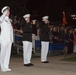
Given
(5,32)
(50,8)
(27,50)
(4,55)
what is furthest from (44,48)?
(50,8)

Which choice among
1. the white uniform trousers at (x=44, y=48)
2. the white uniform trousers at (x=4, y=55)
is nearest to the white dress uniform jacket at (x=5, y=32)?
the white uniform trousers at (x=4, y=55)

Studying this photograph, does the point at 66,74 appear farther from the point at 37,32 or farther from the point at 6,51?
the point at 37,32

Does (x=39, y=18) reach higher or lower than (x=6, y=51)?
higher

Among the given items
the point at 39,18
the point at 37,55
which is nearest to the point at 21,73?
the point at 37,55

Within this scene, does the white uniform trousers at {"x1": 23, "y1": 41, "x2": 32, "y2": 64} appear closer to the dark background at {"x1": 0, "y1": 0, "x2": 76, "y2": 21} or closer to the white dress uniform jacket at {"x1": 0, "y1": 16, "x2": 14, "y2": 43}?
the white dress uniform jacket at {"x1": 0, "y1": 16, "x2": 14, "y2": 43}

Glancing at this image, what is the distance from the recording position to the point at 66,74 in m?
12.9

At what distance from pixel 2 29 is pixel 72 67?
3398mm

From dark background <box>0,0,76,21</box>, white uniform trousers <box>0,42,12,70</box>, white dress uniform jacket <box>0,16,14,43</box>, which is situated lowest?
white uniform trousers <box>0,42,12,70</box>

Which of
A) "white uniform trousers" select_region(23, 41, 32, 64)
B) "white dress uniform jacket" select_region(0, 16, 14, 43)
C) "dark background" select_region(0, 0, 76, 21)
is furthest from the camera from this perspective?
"dark background" select_region(0, 0, 76, 21)

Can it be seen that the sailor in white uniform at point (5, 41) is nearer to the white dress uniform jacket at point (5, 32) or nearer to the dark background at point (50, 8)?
the white dress uniform jacket at point (5, 32)

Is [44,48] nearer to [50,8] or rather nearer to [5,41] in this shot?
[5,41]

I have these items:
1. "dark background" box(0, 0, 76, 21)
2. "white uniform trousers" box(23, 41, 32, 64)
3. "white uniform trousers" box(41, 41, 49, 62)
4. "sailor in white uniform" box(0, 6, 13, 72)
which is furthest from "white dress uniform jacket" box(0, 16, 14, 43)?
"dark background" box(0, 0, 76, 21)

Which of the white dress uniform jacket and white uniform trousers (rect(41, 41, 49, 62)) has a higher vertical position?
the white dress uniform jacket

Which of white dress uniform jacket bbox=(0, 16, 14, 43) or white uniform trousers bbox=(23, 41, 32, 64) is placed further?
white uniform trousers bbox=(23, 41, 32, 64)
